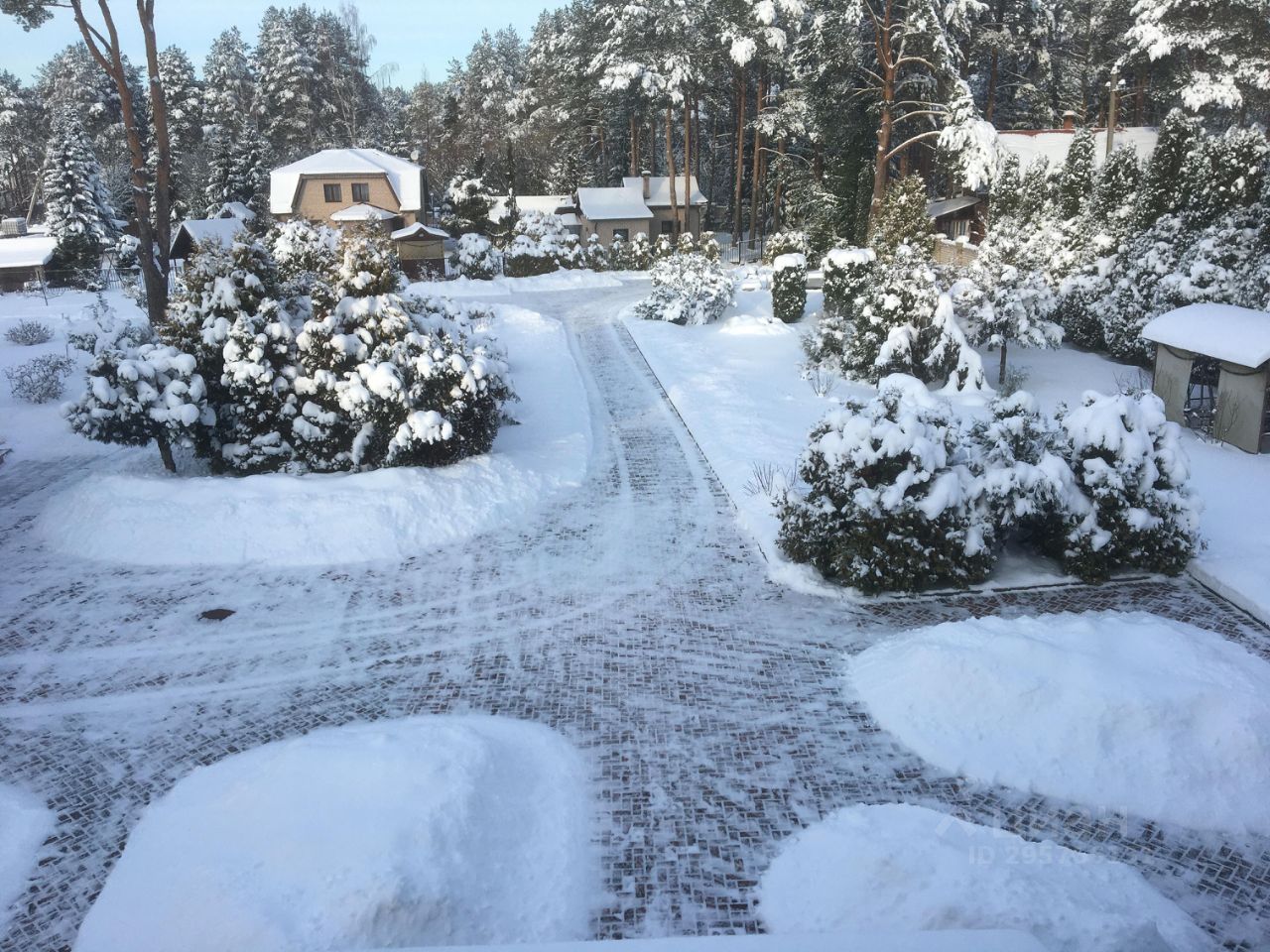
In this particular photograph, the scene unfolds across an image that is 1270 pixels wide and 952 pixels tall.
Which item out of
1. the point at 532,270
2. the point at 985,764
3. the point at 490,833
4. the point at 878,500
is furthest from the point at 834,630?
the point at 532,270

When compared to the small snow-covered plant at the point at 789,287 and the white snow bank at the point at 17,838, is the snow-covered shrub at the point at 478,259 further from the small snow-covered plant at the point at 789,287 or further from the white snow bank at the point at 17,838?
the white snow bank at the point at 17,838

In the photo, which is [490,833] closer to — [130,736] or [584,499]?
[130,736]

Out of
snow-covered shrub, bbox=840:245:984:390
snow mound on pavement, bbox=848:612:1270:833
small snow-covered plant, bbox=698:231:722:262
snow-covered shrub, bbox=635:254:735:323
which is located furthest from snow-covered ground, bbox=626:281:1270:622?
small snow-covered plant, bbox=698:231:722:262

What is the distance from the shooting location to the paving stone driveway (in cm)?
541

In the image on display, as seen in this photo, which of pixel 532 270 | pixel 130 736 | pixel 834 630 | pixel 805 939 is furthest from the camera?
pixel 532 270

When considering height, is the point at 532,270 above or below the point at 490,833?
above

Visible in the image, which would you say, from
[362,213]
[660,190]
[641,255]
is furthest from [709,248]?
[362,213]

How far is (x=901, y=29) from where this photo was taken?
22453 mm

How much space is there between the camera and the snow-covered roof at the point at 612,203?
141 feet

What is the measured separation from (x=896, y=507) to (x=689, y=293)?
52.4 ft

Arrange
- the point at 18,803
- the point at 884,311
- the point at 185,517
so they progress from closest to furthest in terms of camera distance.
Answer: the point at 18,803, the point at 185,517, the point at 884,311

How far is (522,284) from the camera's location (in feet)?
108

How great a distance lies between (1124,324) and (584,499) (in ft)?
42.0

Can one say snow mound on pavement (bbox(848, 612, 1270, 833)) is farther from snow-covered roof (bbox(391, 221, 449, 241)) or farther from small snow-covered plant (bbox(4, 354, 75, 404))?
snow-covered roof (bbox(391, 221, 449, 241))
